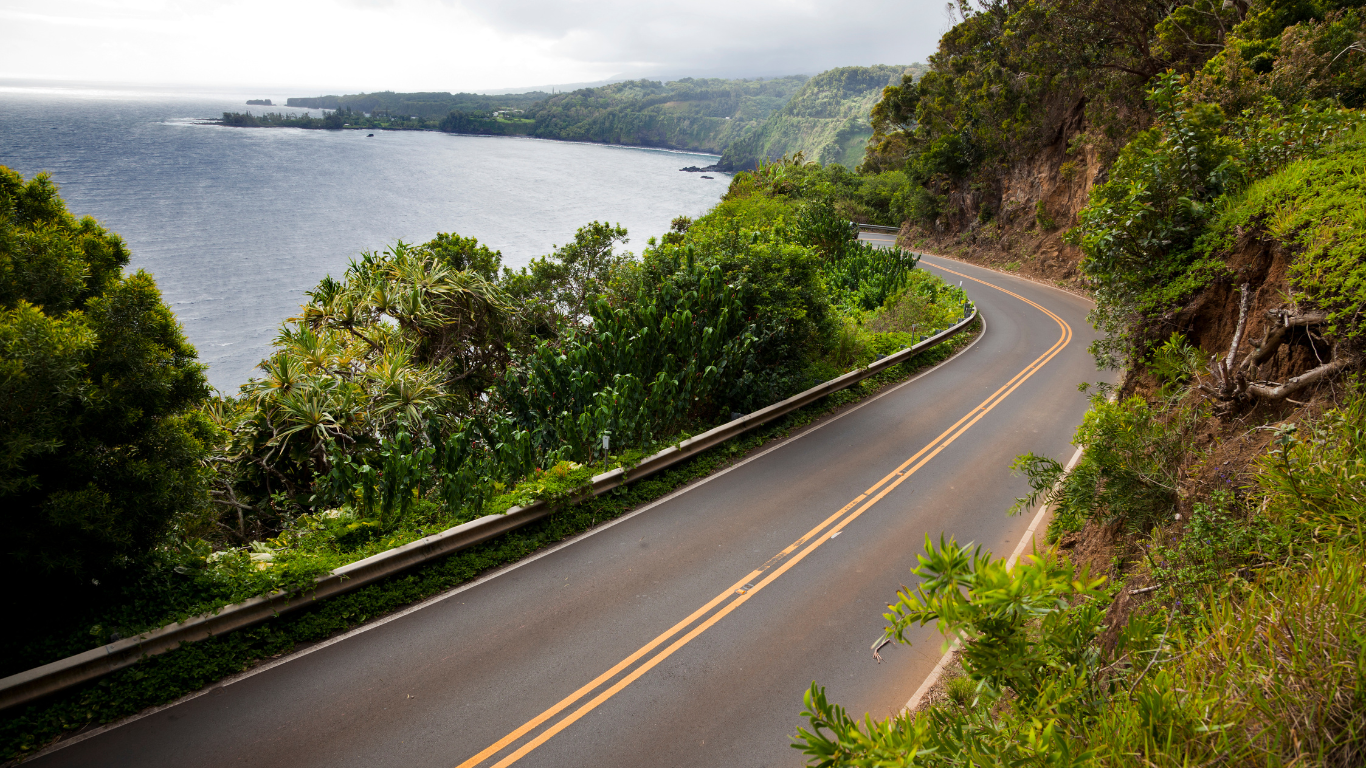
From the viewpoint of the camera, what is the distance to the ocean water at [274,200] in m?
41.1

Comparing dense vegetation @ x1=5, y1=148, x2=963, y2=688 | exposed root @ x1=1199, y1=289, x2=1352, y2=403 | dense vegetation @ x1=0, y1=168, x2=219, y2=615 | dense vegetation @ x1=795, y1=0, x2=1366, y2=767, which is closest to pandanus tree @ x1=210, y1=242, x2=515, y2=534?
dense vegetation @ x1=5, y1=148, x2=963, y2=688

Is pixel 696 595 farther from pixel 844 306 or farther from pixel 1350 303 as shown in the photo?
pixel 844 306

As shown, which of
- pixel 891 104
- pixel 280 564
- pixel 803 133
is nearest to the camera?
pixel 280 564

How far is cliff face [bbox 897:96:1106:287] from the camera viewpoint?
32.9 metres

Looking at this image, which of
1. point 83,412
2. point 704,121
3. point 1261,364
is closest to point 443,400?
point 83,412

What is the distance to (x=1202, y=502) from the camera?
528 cm

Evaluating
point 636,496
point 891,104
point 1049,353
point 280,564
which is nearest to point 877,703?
point 636,496

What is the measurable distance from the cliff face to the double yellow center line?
84.5 feet

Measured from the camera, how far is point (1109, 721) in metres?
2.69

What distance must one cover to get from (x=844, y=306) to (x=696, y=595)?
18502mm

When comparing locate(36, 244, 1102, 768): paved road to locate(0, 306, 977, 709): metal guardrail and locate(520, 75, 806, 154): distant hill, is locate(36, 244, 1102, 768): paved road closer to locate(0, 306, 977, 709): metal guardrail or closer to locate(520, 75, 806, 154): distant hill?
locate(0, 306, 977, 709): metal guardrail

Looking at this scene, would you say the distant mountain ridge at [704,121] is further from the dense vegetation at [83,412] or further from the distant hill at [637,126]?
the dense vegetation at [83,412]

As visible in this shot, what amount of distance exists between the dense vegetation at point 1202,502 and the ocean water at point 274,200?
27.0m

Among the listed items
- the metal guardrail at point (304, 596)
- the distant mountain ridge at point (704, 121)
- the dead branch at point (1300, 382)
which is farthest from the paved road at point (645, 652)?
the distant mountain ridge at point (704, 121)
